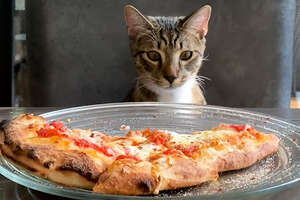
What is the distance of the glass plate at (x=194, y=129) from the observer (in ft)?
1.89

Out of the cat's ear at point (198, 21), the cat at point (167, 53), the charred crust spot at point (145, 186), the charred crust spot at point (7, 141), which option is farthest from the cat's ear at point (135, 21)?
the charred crust spot at point (145, 186)

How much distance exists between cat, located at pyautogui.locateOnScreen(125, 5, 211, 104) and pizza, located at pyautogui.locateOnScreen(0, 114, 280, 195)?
0.68m

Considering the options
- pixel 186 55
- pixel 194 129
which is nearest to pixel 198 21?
pixel 186 55

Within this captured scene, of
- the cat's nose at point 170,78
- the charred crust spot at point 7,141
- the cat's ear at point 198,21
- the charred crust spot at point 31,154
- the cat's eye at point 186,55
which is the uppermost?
the cat's ear at point 198,21

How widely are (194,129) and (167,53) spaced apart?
0.68 meters

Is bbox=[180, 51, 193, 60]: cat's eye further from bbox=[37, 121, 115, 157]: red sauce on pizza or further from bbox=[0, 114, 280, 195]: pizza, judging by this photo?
bbox=[37, 121, 115, 157]: red sauce on pizza

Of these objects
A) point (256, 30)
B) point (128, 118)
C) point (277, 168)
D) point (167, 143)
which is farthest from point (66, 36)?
point (277, 168)

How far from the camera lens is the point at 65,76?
2.08 metres

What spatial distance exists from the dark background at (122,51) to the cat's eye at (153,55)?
0.42 m

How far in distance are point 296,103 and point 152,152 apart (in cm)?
212

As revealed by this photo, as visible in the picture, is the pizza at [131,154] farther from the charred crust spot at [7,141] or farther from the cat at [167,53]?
the cat at [167,53]

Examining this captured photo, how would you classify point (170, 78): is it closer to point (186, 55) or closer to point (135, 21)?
point (186, 55)

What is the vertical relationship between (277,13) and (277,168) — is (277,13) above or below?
above

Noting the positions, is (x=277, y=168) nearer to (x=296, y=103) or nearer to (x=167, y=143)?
(x=167, y=143)
